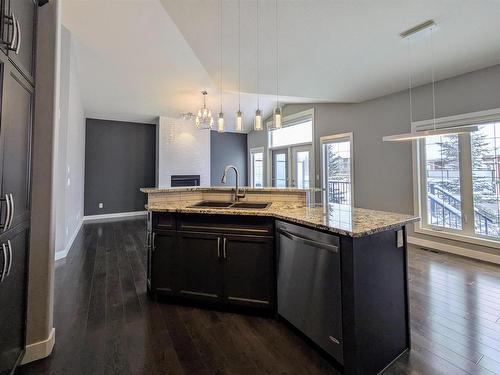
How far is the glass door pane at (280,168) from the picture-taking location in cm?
703

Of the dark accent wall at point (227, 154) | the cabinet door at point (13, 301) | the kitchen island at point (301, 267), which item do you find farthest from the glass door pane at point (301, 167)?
the cabinet door at point (13, 301)

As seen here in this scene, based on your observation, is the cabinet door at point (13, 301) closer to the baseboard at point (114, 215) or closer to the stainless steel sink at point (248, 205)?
the stainless steel sink at point (248, 205)

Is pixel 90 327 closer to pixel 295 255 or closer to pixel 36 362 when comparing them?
pixel 36 362

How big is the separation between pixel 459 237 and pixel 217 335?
3871 mm

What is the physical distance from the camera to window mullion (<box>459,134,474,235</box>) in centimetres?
367

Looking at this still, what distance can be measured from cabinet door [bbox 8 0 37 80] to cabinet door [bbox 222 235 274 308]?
1682 mm

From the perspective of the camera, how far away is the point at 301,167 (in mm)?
6512

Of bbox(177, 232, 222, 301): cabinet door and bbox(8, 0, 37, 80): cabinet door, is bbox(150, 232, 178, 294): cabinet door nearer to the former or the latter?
bbox(177, 232, 222, 301): cabinet door

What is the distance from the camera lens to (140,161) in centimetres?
730

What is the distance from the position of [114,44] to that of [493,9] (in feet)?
15.5

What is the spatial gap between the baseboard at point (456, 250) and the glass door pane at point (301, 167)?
264 centimetres

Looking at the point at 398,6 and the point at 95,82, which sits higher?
the point at 95,82

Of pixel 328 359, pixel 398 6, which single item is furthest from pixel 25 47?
pixel 398 6

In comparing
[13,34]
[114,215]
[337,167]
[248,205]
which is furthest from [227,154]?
[13,34]
